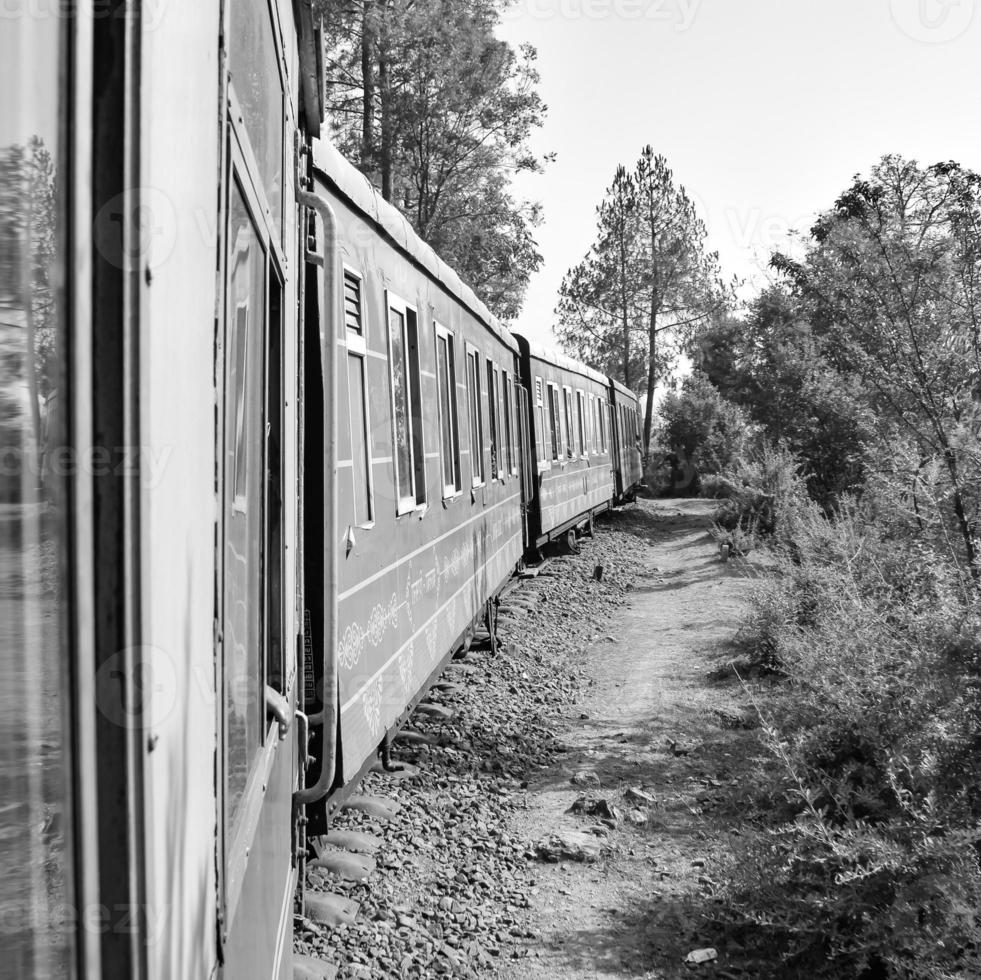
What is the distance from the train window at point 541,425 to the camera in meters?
14.0

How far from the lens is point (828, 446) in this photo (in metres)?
18.1

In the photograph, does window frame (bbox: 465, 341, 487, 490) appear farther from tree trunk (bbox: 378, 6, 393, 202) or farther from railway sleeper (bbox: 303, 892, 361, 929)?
tree trunk (bbox: 378, 6, 393, 202)

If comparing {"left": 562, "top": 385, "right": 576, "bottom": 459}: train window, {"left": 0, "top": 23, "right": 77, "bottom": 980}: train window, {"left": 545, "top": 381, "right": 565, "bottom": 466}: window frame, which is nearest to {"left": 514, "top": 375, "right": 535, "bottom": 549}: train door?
{"left": 545, "top": 381, "right": 565, "bottom": 466}: window frame

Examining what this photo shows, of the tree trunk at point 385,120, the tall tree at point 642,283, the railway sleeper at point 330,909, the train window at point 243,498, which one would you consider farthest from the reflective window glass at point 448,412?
the tall tree at point 642,283

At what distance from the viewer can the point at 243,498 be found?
1.80m

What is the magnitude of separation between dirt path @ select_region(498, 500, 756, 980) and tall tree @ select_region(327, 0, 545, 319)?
1818cm

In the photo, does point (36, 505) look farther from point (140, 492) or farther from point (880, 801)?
point (880, 801)

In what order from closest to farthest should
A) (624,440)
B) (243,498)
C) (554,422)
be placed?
1. (243,498)
2. (554,422)
3. (624,440)

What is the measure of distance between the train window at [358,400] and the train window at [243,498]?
2154 millimetres

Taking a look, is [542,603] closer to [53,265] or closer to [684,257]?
[53,265]

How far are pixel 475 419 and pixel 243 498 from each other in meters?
Result: 6.78

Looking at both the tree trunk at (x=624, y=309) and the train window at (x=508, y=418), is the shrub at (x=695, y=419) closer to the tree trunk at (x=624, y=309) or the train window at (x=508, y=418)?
the tree trunk at (x=624, y=309)

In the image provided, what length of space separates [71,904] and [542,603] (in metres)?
12.2

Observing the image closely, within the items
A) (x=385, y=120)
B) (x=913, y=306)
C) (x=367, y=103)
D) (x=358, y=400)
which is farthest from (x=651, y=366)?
(x=358, y=400)
